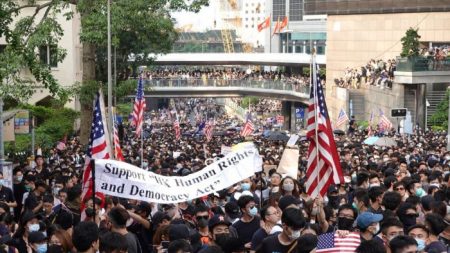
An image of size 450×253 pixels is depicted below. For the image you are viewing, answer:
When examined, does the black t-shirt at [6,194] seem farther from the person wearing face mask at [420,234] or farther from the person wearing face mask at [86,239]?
the person wearing face mask at [420,234]

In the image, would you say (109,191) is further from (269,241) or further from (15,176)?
(15,176)

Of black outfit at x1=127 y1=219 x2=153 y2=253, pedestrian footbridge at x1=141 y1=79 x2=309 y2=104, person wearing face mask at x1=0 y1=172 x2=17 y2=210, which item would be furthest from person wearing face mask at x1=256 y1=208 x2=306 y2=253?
pedestrian footbridge at x1=141 y1=79 x2=309 y2=104

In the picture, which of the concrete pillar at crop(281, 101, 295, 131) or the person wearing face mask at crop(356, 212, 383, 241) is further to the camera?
the concrete pillar at crop(281, 101, 295, 131)

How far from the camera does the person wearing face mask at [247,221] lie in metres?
12.2

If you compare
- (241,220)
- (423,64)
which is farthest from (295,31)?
(241,220)

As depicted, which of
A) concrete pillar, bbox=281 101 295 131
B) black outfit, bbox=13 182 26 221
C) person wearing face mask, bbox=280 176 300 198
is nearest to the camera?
person wearing face mask, bbox=280 176 300 198

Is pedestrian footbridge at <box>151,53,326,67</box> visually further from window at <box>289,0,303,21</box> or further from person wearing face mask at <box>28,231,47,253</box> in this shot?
person wearing face mask at <box>28,231,47,253</box>

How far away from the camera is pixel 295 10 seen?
495 feet

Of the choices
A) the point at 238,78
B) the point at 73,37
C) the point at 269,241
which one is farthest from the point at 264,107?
the point at 269,241

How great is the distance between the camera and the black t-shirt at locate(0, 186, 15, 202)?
55.4 feet

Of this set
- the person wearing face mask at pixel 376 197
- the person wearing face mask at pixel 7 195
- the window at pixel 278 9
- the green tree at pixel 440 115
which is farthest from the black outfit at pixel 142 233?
the window at pixel 278 9

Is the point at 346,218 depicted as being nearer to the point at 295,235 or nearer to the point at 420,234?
the point at 420,234

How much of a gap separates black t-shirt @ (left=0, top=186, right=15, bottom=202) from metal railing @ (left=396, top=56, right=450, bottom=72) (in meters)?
32.8

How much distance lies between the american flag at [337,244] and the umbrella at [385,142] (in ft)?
77.7
